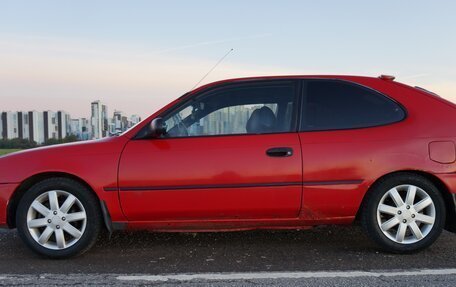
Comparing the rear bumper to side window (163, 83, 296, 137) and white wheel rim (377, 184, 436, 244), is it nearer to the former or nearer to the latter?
side window (163, 83, 296, 137)

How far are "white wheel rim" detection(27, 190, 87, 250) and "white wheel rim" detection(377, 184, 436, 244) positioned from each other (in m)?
2.65

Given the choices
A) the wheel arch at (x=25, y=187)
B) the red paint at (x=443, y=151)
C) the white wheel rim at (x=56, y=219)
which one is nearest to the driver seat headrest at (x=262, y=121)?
the red paint at (x=443, y=151)

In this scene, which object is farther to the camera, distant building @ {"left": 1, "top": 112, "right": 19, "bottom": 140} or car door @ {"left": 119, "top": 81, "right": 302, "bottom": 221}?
distant building @ {"left": 1, "top": 112, "right": 19, "bottom": 140}

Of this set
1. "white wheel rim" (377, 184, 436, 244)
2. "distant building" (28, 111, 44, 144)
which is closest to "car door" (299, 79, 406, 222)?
"white wheel rim" (377, 184, 436, 244)

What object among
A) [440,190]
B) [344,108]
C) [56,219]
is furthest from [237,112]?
[440,190]

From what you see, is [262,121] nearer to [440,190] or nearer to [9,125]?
[440,190]

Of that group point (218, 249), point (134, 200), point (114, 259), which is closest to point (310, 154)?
point (218, 249)

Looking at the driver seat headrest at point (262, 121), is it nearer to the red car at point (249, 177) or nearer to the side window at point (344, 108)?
the red car at point (249, 177)

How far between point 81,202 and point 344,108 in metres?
2.48

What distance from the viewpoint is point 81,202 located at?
12.5 ft

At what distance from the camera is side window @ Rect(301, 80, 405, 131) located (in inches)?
155

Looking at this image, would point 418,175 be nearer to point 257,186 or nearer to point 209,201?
point 257,186

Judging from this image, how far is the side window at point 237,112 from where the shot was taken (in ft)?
12.9

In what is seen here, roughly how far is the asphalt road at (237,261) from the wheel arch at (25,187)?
1.27ft
